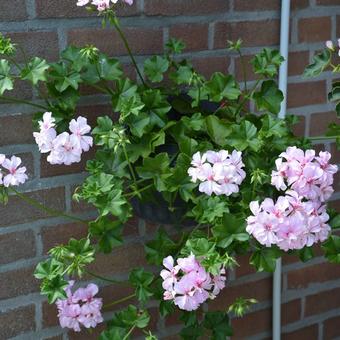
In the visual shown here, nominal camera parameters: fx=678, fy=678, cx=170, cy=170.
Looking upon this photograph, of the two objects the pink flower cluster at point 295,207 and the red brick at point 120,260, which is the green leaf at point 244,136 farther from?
the red brick at point 120,260

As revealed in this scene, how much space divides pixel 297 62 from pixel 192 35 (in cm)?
30

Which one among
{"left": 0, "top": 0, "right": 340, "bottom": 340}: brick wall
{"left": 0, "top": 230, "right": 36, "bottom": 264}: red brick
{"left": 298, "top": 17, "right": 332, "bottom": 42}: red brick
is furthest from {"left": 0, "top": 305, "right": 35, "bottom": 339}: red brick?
{"left": 298, "top": 17, "right": 332, "bottom": 42}: red brick

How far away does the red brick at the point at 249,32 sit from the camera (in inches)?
60.7

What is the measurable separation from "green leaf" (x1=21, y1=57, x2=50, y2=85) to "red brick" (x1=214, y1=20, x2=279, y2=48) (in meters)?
0.47

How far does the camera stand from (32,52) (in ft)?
4.43

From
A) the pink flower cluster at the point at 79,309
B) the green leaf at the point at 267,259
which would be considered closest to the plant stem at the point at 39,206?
the pink flower cluster at the point at 79,309

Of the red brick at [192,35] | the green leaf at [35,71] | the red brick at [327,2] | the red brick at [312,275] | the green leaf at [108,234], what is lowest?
the red brick at [312,275]

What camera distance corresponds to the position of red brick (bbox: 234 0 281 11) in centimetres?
155

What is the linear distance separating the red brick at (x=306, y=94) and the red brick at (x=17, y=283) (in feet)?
2.43

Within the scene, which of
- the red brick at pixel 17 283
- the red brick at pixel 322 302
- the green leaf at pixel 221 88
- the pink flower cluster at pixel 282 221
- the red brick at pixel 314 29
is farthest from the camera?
the red brick at pixel 322 302

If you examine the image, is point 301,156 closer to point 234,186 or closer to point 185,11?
point 234,186

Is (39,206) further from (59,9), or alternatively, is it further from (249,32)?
(249,32)

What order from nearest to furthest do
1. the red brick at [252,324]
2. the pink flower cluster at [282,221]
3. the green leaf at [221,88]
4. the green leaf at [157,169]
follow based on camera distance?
the pink flower cluster at [282,221]
the green leaf at [157,169]
the green leaf at [221,88]
the red brick at [252,324]

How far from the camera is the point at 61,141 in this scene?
47.0 inches
